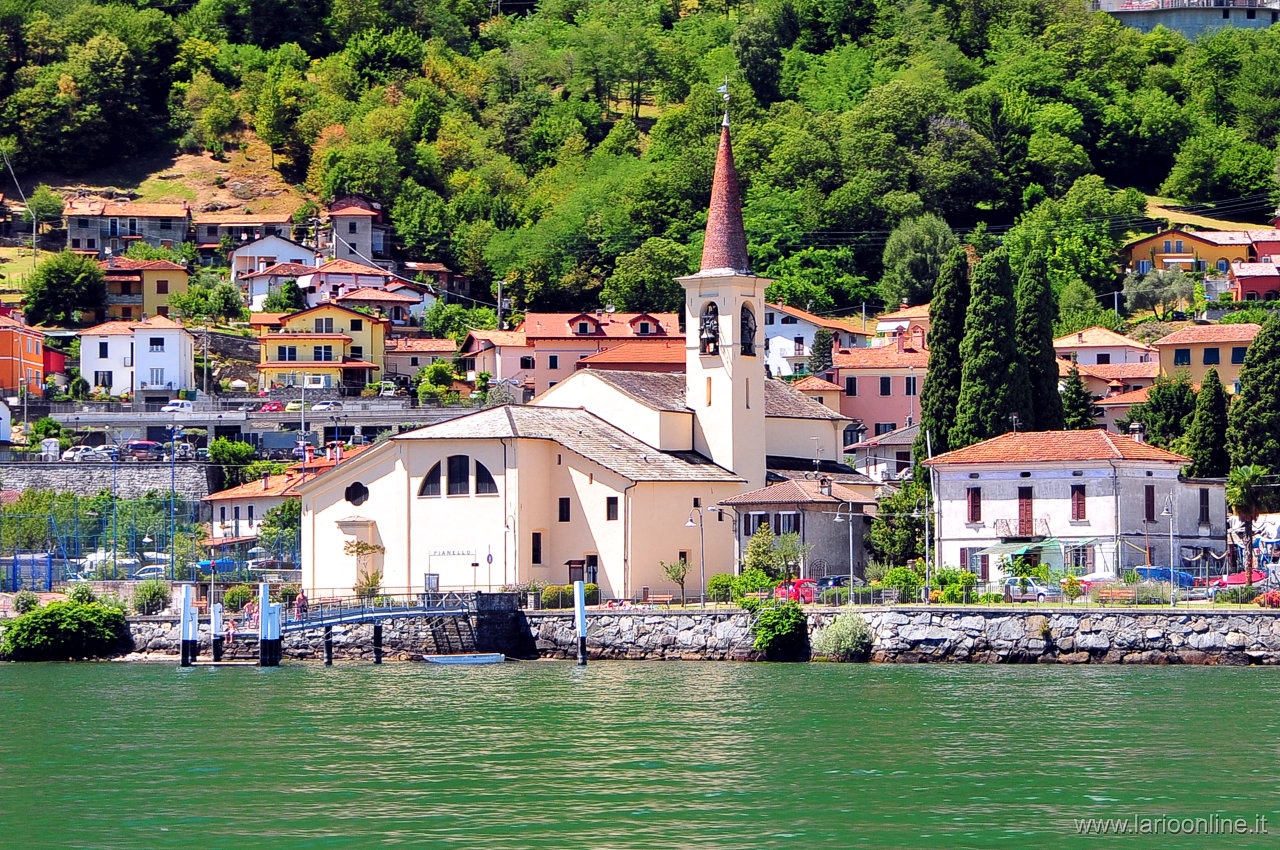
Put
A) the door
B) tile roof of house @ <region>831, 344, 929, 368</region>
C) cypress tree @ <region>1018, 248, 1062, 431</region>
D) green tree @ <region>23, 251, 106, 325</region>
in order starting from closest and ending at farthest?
the door → cypress tree @ <region>1018, 248, 1062, 431</region> → tile roof of house @ <region>831, 344, 929, 368</region> → green tree @ <region>23, 251, 106, 325</region>

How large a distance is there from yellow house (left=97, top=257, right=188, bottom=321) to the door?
74.2 metres

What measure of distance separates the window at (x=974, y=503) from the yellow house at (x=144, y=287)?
239 feet

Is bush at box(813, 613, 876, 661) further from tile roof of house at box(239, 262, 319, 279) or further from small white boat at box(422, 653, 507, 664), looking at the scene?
tile roof of house at box(239, 262, 319, 279)

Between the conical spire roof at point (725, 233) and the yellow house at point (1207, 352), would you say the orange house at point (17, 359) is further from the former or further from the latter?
the yellow house at point (1207, 352)

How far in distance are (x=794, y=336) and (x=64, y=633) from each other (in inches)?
2357

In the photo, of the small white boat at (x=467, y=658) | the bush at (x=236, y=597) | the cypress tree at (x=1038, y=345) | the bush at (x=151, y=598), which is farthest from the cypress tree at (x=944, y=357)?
the bush at (x=151, y=598)

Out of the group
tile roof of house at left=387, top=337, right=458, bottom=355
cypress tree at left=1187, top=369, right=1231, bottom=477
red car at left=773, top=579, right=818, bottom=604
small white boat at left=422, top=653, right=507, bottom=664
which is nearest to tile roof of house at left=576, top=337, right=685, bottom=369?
tile roof of house at left=387, top=337, right=458, bottom=355

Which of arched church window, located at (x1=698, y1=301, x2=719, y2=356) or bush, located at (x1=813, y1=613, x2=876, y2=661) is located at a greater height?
arched church window, located at (x1=698, y1=301, x2=719, y2=356)

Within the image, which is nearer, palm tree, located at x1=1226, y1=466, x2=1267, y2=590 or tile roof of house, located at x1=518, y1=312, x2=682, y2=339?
palm tree, located at x1=1226, y1=466, x2=1267, y2=590

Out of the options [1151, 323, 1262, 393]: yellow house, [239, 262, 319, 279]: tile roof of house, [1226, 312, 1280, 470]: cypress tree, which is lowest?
[1226, 312, 1280, 470]: cypress tree

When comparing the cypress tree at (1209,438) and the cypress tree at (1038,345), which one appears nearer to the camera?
the cypress tree at (1209,438)

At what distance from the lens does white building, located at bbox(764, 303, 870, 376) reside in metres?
112

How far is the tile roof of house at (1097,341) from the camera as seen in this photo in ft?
328

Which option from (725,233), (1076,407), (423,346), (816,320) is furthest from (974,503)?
(423,346)
